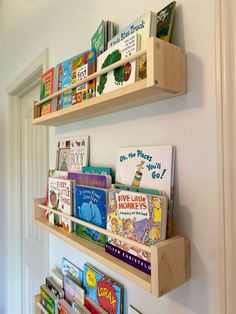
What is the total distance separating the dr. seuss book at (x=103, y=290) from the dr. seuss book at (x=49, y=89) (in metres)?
0.58

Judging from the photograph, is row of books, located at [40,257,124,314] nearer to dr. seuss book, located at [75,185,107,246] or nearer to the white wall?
the white wall

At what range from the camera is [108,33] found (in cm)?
70

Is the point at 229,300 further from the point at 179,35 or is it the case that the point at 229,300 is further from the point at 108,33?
the point at 108,33

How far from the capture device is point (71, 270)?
3.00ft

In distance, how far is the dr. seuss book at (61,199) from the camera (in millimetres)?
786

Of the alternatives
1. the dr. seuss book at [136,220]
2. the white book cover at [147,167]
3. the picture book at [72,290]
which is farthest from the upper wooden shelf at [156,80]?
the picture book at [72,290]

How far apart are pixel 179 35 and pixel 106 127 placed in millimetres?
346

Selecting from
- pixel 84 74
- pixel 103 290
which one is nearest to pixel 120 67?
pixel 84 74

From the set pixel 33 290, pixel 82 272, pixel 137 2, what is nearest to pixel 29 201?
pixel 33 290

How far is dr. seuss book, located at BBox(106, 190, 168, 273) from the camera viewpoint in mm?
498

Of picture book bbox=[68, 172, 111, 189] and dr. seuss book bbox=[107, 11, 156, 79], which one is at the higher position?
dr. seuss book bbox=[107, 11, 156, 79]

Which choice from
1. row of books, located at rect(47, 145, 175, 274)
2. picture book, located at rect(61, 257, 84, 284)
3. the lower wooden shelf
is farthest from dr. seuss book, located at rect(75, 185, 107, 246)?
picture book, located at rect(61, 257, 84, 284)

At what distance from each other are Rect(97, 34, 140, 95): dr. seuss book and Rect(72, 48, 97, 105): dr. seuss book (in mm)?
41

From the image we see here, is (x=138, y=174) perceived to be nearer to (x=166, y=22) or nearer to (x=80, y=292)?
(x=166, y=22)
